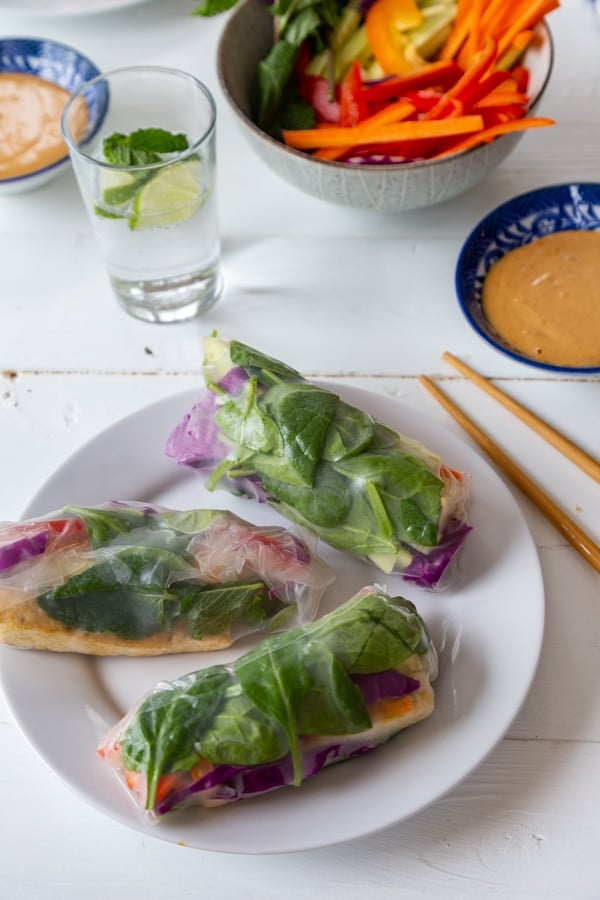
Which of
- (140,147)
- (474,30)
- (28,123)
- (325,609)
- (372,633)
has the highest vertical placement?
(474,30)

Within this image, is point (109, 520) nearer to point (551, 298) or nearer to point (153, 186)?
point (153, 186)

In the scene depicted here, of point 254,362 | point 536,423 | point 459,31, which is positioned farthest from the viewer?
point 459,31

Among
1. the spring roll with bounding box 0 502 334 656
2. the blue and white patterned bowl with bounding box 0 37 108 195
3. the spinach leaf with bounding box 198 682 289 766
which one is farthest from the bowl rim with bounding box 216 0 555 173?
the spinach leaf with bounding box 198 682 289 766

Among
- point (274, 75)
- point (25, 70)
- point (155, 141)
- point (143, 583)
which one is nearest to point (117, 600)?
point (143, 583)

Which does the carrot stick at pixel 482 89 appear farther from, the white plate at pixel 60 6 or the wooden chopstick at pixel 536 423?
the white plate at pixel 60 6

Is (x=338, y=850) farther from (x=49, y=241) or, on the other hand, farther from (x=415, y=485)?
(x=49, y=241)

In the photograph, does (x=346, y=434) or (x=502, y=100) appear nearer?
(x=346, y=434)

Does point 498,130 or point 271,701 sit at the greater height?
point 498,130
